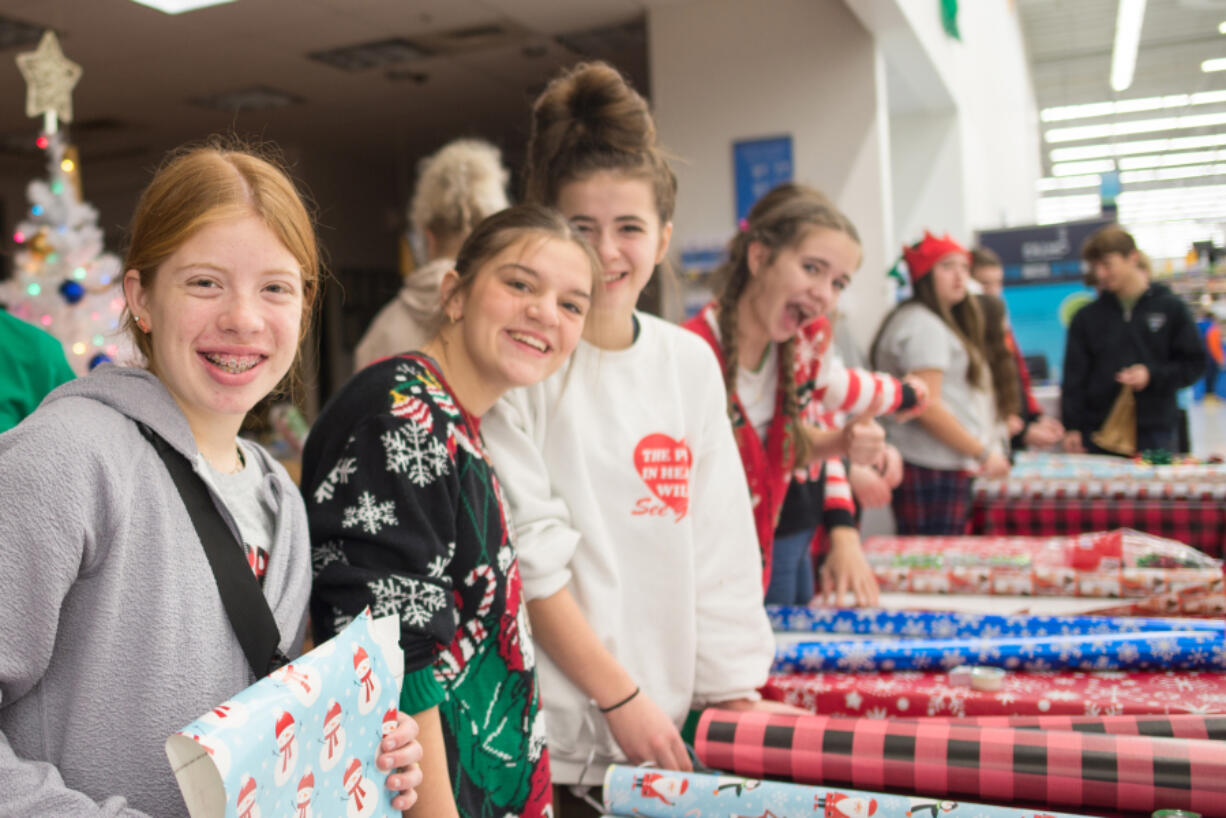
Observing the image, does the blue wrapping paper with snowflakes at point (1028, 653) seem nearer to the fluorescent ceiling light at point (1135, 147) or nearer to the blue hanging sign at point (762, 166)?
the blue hanging sign at point (762, 166)

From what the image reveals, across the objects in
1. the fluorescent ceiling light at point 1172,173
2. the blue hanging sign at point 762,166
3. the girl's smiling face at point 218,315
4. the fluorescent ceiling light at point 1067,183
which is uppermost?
the fluorescent ceiling light at point 1067,183

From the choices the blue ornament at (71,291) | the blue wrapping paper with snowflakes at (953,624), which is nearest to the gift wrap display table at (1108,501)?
the blue wrapping paper with snowflakes at (953,624)

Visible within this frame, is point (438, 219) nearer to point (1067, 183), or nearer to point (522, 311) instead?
point (522, 311)

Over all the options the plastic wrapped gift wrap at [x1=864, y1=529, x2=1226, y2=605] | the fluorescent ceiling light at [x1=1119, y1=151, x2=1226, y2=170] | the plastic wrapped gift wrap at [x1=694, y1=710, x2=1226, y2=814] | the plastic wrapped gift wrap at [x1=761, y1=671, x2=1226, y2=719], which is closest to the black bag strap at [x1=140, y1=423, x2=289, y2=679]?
the plastic wrapped gift wrap at [x1=694, y1=710, x2=1226, y2=814]

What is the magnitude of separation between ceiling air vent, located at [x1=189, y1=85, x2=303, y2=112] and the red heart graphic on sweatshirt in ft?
20.2

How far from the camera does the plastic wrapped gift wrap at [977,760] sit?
1.15m

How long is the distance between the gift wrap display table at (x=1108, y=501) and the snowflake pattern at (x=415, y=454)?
8.90ft

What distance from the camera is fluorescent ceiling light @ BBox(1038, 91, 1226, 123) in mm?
10864

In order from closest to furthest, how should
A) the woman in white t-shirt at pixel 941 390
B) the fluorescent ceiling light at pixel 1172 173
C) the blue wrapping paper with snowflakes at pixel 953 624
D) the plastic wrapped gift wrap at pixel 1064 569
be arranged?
the blue wrapping paper with snowflakes at pixel 953 624 → the plastic wrapped gift wrap at pixel 1064 569 → the woman in white t-shirt at pixel 941 390 → the fluorescent ceiling light at pixel 1172 173

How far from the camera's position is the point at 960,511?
11.3ft

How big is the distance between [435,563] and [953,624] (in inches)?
44.4

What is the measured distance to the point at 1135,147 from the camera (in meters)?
14.7

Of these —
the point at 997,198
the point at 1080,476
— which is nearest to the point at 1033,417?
the point at 1080,476

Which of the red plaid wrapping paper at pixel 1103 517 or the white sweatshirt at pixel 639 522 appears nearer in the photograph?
the white sweatshirt at pixel 639 522
